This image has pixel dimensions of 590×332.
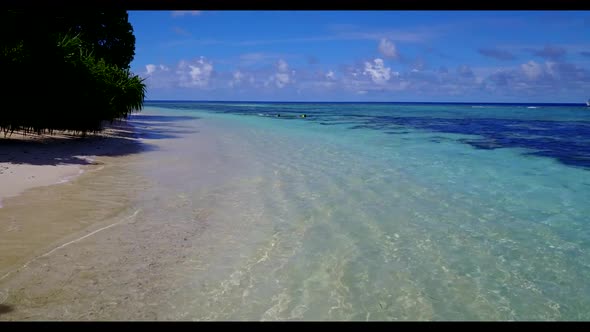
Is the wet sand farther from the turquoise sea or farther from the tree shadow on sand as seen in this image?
the turquoise sea

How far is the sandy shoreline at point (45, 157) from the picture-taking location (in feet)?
32.3

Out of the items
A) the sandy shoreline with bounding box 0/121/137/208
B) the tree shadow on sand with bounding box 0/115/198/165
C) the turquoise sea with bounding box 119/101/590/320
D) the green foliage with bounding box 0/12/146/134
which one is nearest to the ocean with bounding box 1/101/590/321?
the turquoise sea with bounding box 119/101/590/320

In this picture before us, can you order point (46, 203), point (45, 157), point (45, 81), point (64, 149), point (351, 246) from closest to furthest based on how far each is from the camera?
point (351, 246) → point (46, 203) → point (45, 157) → point (45, 81) → point (64, 149)

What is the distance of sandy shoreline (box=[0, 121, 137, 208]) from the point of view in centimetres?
985

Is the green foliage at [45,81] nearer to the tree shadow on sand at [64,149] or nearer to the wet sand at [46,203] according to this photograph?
the tree shadow on sand at [64,149]

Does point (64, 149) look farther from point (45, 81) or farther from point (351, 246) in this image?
point (351, 246)

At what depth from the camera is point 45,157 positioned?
43.4 ft

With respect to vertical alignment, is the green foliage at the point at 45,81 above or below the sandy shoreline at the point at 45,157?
above

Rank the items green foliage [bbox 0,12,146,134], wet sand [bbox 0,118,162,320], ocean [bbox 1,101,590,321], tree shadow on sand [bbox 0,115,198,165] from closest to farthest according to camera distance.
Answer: ocean [bbox 1,101,590,321] → wet sand [bbox 0,118,162,320] → tree shadow on sand [bbox 0,115,198,165] → green foliage [bbox 0,12,146,134]

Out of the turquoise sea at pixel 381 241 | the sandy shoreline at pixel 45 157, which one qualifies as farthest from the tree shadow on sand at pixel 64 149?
the turquoise sea at pixel 381 241

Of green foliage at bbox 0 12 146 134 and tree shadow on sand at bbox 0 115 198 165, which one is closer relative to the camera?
tree shadow on sand at bbox 0 115 198 165

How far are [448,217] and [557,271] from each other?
275 cm

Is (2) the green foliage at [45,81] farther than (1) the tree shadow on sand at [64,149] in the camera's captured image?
Yes

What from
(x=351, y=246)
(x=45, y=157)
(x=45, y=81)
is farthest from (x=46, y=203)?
(x=45, y=81)
